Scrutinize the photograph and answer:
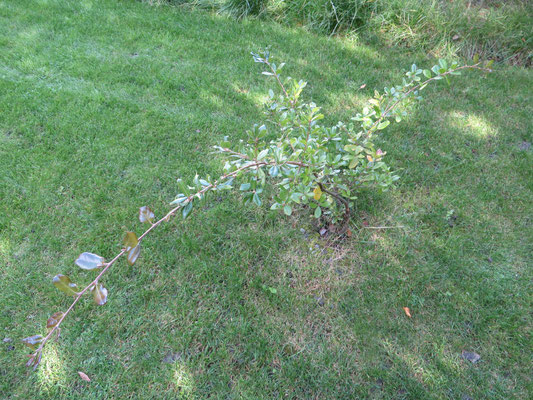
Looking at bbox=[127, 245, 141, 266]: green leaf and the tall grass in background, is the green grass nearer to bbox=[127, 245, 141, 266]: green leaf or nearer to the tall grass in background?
the tall grass in background

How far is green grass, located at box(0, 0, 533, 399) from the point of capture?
1.87 metres

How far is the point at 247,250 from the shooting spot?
2.36 m

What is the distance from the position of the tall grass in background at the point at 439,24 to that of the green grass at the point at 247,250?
15.2 inches

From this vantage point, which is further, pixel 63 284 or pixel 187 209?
pixel 187 209

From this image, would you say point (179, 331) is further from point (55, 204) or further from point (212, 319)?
point (55, 204)

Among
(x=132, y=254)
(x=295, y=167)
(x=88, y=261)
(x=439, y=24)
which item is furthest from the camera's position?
(x=439, y=24)

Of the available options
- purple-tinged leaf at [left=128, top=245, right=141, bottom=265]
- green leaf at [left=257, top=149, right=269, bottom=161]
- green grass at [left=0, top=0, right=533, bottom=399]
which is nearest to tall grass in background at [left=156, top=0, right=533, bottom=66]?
green grass at [left=0, top=0, right=533, bottom=399]

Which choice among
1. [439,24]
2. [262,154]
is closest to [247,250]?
[262,154]

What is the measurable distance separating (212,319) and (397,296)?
117 cm

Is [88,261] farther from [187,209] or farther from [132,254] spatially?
[187,209]

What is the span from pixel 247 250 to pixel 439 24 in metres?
3.63

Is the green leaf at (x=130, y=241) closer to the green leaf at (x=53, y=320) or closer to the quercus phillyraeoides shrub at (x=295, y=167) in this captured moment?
the quercus phillyraeoides shrub at (x=295, y=167)

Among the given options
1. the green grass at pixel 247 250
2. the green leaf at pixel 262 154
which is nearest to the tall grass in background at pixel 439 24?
the green grass at pixel 247 250

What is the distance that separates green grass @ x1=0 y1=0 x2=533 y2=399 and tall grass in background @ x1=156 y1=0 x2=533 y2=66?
1.26 ft
